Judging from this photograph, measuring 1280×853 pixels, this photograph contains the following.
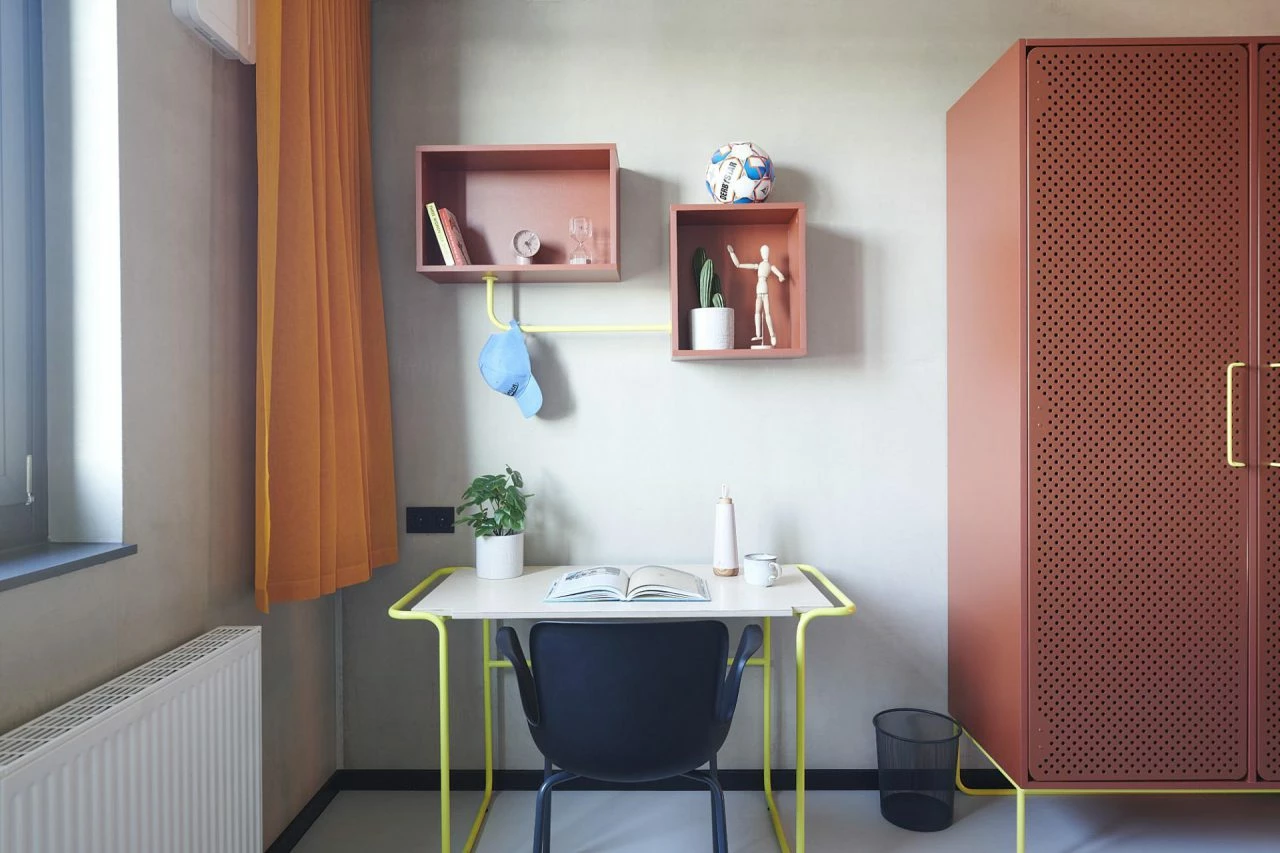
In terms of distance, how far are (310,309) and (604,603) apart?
3.42 feet

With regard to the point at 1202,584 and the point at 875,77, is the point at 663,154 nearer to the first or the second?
the point at 875,77

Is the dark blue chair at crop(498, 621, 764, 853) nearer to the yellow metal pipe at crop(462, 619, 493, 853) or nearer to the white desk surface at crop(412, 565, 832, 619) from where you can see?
the white desk surface at crop(412, 565, 832, 619)

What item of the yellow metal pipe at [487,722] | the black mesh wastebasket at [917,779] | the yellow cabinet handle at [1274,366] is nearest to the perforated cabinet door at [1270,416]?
the yellow cabinet handle at [1274,366]

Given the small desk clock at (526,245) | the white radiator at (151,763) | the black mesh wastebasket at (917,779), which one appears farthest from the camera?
the small desk clock at (526,245)

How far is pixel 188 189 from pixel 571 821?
76.5 inches

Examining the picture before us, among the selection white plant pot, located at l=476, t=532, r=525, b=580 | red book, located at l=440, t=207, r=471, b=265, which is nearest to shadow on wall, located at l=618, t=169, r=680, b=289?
red book, located at l=440, t=207, r=471, b=265

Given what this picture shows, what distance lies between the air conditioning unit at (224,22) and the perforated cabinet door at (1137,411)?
1.90 meters

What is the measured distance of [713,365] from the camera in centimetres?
230

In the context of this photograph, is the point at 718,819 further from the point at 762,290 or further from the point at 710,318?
the point at 762,290

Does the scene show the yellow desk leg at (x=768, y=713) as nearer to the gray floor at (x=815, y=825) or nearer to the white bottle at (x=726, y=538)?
the gray floor at (x=815, y=825)

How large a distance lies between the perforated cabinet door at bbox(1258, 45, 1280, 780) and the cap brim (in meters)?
1.91

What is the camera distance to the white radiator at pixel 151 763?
102cm

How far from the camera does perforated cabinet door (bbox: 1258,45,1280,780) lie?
174 centimetres

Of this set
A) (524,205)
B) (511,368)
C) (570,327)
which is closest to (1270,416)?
(570,327)
